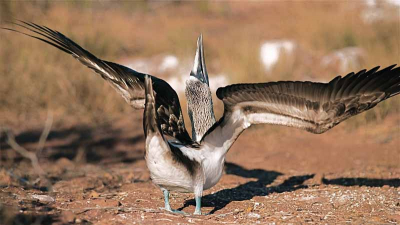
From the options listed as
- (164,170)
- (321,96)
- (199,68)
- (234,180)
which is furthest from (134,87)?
(234,180)

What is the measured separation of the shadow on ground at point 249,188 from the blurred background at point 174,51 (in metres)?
2.35

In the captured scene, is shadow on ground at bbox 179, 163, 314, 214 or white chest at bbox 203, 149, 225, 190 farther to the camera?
shadow on ground at bbox 179, 163, 314, 214

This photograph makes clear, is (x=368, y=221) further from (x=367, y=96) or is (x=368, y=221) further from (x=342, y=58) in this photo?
(x=342, y=58)

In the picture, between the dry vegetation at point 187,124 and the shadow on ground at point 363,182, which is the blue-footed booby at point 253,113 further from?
the shadow on ground at point 363,182

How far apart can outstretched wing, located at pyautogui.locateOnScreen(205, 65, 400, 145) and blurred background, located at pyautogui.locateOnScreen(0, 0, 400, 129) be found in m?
4.96

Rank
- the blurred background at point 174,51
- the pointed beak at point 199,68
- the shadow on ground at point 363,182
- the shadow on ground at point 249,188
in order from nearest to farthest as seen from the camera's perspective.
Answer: the shadow on ground at point 249,188
the pointed beak at point 199,68
the shadow on ground at point 363,182
the blurred background at point 174,51

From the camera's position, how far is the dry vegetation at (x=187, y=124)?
503 cm

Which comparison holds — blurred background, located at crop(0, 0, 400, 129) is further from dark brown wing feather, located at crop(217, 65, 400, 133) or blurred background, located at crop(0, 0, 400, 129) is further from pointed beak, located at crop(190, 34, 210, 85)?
dark brown wing feather, located at crop(217, 65, 400, 133)

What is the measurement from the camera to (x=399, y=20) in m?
12.2

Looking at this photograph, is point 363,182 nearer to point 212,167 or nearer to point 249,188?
point 249,188

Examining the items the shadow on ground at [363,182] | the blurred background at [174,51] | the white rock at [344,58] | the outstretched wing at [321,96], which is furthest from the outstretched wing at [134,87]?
the white rock at [344,58]

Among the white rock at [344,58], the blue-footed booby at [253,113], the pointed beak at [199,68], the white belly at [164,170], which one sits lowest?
the white belly at [164,170]

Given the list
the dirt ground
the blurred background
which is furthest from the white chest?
the blurred background

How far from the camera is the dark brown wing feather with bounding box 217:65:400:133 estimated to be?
4.20m
